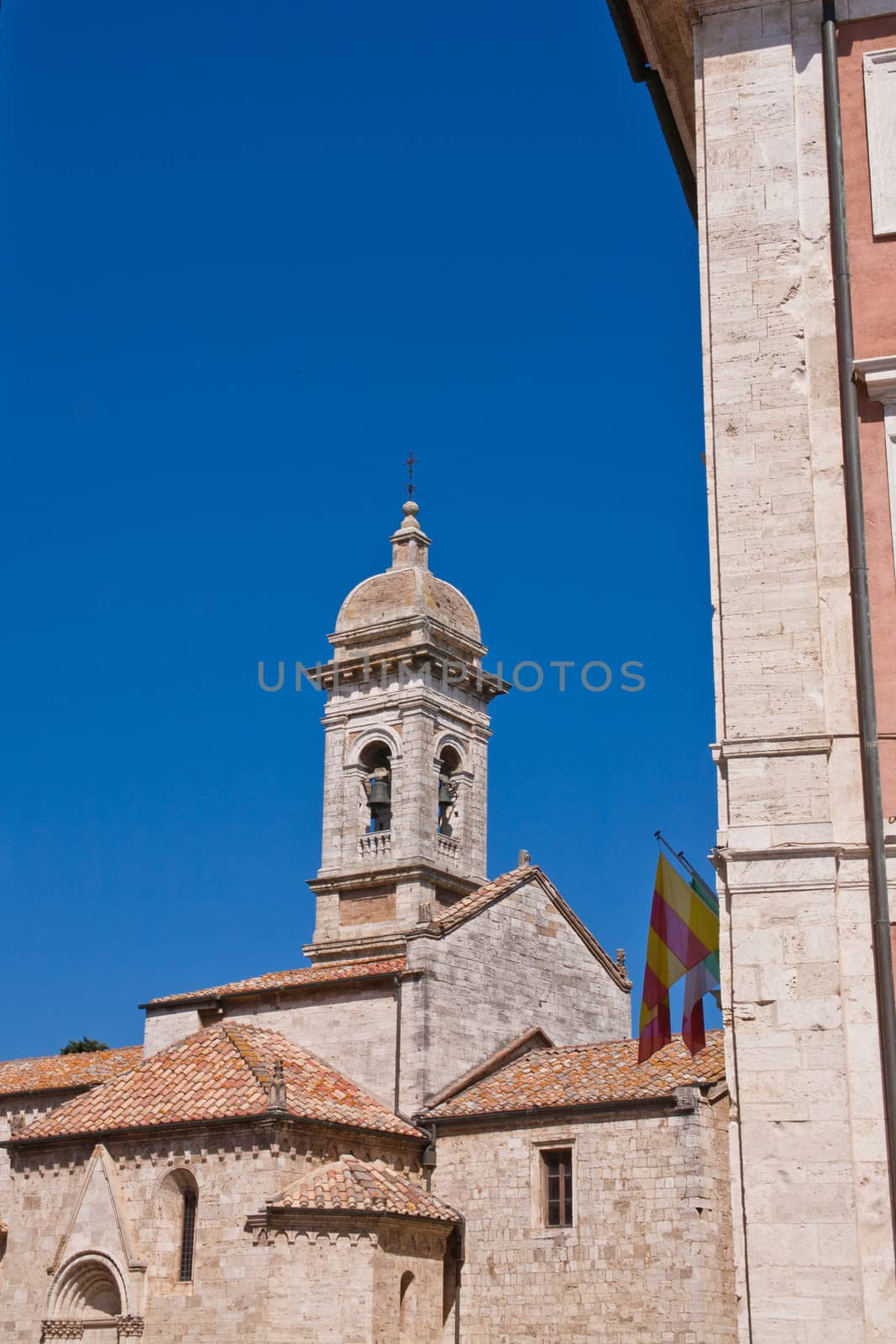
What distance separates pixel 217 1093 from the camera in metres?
23.7

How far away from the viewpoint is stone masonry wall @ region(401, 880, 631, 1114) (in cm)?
→ 2622

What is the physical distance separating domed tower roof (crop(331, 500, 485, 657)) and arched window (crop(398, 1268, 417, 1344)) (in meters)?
13.6

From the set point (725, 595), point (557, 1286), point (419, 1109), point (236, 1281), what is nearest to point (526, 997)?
point (419, 1109)

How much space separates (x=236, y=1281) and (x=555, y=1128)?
5.06 m

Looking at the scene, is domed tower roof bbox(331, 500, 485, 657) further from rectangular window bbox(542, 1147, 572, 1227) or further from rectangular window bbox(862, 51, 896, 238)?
rectangular window bbox(862, 51, 896, 238)

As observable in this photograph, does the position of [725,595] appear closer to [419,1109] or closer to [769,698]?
[769,698]

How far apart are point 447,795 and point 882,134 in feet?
72.7

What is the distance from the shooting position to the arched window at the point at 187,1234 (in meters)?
22.6

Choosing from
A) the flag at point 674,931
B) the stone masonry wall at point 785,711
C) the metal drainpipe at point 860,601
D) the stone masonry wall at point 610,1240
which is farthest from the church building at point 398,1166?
the metal drainpipe at point 860,601

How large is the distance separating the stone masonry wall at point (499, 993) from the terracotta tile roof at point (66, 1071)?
7073mm

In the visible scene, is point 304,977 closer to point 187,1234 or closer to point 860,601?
point 187,1234

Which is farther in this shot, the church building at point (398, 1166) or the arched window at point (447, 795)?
the arched window at point (447, 795)

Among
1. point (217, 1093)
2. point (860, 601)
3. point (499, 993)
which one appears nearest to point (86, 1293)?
point (217, 1093)

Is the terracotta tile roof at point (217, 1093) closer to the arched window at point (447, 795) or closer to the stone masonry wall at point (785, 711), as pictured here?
the arched window at point (447, 795)
